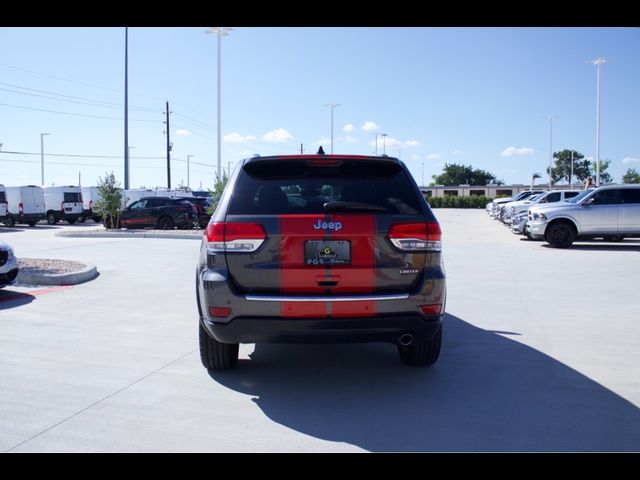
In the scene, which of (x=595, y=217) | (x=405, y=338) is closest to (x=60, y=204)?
(x=595, y=217)

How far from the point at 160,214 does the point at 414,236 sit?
22911mm

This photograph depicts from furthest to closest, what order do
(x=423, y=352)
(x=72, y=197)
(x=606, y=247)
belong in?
1. (x=72, y=197)
2. (x=606, y=247)
3. (x=423, y=352)

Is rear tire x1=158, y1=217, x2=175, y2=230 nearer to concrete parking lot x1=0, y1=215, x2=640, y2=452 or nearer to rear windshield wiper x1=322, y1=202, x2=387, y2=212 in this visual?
concrete parking lot x1=0, y1=215, x2=640, y2=452

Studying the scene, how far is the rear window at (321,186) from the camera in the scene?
4.57m

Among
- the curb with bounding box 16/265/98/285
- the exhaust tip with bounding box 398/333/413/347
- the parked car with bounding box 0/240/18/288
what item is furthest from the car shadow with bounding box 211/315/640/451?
the curb with bounding box 16/265/98/285

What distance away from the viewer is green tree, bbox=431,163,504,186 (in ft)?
443

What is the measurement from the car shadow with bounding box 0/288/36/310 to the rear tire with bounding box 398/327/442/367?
5782mm

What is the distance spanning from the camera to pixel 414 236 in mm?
4438

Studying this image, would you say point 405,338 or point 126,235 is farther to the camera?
point 126,235

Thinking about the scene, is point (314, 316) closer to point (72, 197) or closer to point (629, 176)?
point (72, 197)

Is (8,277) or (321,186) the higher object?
(321,186)
